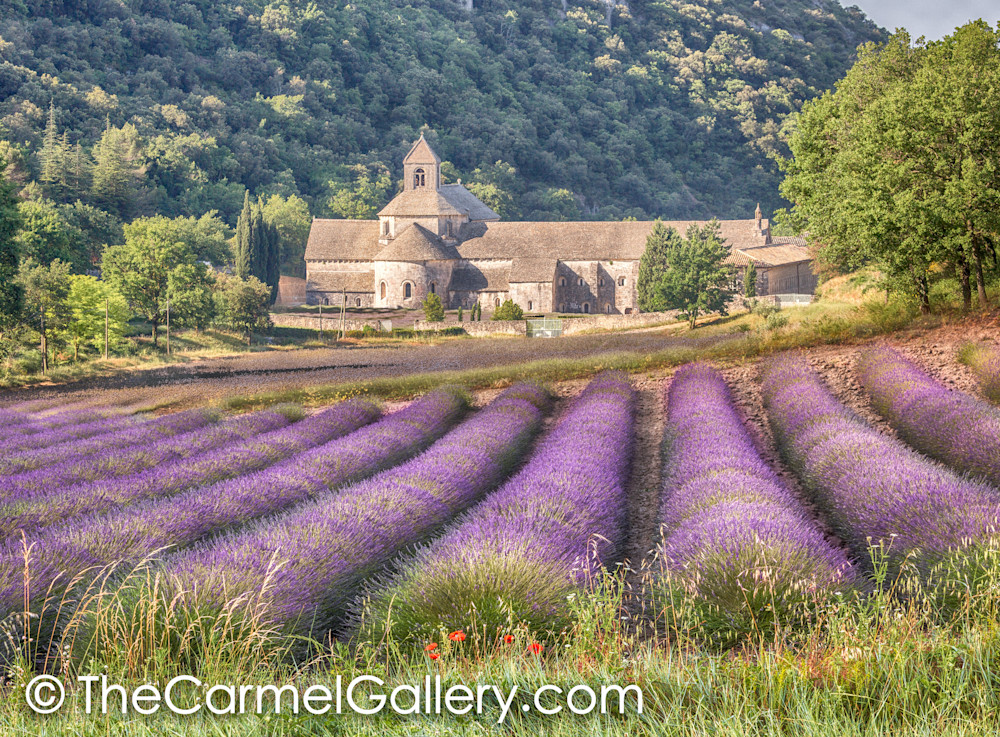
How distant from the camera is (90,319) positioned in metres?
24.1

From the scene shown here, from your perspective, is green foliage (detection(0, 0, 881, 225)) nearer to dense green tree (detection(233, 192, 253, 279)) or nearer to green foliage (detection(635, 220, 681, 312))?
dense green tree (detection(233, 192, 253, 279))

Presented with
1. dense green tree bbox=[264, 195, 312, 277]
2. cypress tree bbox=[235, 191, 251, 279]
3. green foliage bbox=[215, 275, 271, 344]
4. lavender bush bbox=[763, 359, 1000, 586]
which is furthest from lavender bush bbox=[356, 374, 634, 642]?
dense green tree bbox=[264, 195, 312, 277]

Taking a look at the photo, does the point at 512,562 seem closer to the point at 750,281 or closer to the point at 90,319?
the point at 90,319

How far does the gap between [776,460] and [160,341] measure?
2449 cm

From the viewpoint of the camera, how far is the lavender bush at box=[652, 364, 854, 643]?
5.01 m

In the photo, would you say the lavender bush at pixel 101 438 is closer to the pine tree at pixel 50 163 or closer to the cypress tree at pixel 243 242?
the cypress tree at pixel 243 242

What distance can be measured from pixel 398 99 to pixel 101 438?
13275cm

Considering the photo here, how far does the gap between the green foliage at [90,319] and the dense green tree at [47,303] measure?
0.22 meters

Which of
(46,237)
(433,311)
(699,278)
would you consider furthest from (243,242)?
(699,278)

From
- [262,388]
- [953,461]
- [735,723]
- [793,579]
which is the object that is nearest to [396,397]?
[262,388]

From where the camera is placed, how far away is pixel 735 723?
3.28 meters

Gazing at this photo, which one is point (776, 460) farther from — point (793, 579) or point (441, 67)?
point (441, 67)

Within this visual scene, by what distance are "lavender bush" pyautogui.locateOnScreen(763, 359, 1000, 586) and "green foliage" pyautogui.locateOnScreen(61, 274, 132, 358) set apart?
2035cm

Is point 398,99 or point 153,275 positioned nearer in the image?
point 153,275
